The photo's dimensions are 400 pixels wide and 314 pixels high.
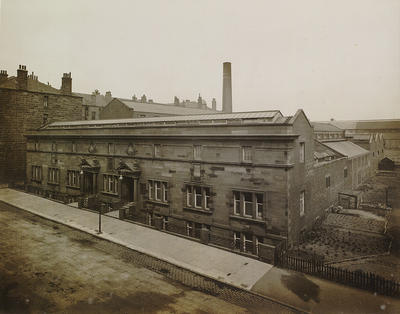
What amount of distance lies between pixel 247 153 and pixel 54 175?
2844 cm

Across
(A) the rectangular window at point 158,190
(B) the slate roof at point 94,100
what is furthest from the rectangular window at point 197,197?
(B) the slate roof at point 94,100

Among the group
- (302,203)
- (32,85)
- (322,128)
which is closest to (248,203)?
(302,203)

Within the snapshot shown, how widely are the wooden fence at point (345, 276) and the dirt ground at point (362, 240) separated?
1957 millimetres

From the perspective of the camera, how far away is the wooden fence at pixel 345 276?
13180 mm

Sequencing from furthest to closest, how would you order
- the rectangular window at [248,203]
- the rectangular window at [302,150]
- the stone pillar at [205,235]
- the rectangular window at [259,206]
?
the rectangular window at [302,150]
the stone pillar at [205,235]
the rectangular window at [248,203]
the rectangular window at [259,206]

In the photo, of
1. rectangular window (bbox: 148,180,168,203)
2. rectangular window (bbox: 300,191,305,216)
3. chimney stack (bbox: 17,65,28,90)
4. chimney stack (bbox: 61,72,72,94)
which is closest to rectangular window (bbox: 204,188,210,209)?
rectangular window (bbox: 148,180,168,203)

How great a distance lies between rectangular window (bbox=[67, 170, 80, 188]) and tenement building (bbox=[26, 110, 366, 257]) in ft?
4.85

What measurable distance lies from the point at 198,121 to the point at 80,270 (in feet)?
48.9

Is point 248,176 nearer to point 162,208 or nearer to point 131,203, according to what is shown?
point 162,208

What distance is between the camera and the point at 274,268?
1630 centimetres

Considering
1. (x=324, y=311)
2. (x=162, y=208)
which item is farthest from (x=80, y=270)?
(x=324, y=311)

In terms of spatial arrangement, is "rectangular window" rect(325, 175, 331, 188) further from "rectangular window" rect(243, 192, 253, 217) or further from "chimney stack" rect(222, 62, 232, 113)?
"chimney stack" rect(222, 62, 232, 113)

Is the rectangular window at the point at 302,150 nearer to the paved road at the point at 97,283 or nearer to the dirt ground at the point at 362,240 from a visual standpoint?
the dirt ground at the point at 362,240

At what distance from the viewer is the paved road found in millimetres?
12352
